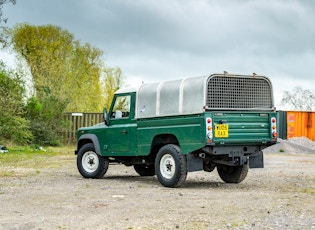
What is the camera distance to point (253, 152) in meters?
13.2

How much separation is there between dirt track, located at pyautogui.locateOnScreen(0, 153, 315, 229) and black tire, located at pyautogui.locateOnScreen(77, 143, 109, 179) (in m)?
0.31

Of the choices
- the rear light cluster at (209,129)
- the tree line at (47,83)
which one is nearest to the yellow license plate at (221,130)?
the rear light cluster at (209,129)

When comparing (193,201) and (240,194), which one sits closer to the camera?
(193,201)

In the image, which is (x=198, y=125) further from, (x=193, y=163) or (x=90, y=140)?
(x=90, y=140)

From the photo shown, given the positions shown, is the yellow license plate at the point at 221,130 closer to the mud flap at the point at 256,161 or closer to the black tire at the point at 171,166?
the black tire at the point at 171,166

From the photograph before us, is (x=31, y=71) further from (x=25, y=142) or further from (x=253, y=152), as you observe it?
(x=253, y=152)

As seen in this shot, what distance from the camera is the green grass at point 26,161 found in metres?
17.8

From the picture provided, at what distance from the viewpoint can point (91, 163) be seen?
15.7 metres

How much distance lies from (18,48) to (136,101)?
38887 millimetres

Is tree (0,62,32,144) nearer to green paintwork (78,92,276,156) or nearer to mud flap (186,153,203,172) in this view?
green paintwork (78,92,276,156)

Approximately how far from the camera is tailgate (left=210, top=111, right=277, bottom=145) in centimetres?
1237

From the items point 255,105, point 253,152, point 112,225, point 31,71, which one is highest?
point 31,71

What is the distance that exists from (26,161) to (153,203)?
13.8 metres

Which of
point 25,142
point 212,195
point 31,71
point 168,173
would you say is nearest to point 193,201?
point 212,195
